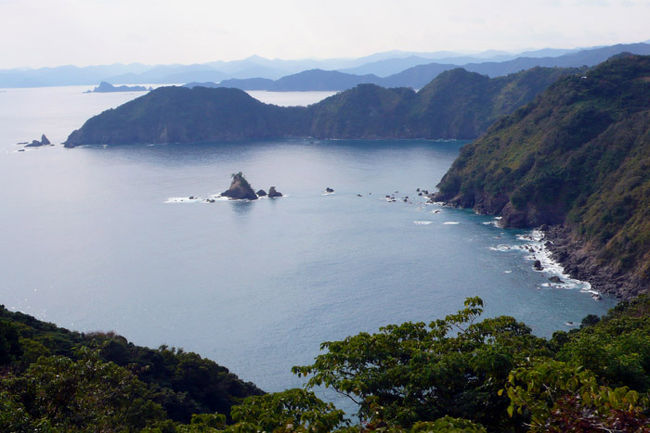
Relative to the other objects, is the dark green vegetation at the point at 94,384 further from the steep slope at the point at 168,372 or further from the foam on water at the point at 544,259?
the foam on water at the point at 544,259

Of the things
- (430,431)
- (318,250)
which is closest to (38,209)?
(318,250)

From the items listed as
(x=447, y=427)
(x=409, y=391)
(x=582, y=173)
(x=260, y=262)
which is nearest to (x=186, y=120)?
(x=260, y=262)

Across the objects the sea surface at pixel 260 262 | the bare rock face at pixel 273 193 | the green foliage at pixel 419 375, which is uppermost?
the green foliage at pixel 419 375

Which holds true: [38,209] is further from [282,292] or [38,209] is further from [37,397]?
[37,397]

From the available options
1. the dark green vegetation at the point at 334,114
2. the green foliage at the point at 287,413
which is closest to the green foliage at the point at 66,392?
the green foliage at the point at 287,413

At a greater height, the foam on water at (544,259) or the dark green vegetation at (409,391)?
the dark green vegetation at (409,391)

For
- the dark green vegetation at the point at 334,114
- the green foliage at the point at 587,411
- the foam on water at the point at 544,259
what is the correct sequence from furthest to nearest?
1. the dark green vegetation at the point at 334,114
2. the foam on water at the point at 544,259
3. the green foliage at the point at 587,411
